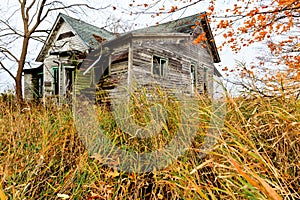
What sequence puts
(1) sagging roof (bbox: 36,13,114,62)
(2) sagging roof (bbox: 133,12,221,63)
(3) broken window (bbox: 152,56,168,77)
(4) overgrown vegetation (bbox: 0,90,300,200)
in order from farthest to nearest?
(1) sagging roof (bbox: 36,13,114,62)
(2) sagging roof (bbox: 133,12,221,63)
(3) broken window (bbox: 152,56,168,77)
(4) overgrown vegetation (bbox: 0,90,300,200)

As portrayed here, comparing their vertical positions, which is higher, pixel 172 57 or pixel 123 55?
pixel 172 57

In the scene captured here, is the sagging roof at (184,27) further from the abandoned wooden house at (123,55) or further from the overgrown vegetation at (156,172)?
the overgrown vegetation at (156,172)

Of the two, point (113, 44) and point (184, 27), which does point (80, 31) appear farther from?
point (184, 27)

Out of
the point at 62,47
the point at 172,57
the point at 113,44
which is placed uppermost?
the point at 62,47

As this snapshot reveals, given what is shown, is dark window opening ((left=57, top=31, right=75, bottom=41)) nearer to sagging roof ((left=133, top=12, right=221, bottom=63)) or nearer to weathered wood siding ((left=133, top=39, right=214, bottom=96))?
sagging roof ((left=133, top=12, right=221, bottom=63))

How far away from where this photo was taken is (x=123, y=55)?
10555 millimetres

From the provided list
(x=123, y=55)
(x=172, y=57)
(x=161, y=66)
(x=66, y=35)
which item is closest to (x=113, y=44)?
(x=123, y=55)

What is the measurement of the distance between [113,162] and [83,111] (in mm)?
1171

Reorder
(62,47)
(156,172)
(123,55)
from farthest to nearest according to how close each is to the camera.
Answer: (62,47) → (123,55) → (156,172)

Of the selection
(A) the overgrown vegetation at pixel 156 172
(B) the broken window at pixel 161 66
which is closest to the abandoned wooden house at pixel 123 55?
(B) the broken window at pixel 161 66

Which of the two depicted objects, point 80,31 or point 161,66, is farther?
point 80,31

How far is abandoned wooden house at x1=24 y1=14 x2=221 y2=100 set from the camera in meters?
9.84

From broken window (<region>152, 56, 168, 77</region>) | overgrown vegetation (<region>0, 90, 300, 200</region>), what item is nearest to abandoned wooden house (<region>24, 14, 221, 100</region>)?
broken window (<region>152, 56, 168, 77</region>)

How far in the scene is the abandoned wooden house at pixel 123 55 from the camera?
9.84 meters
